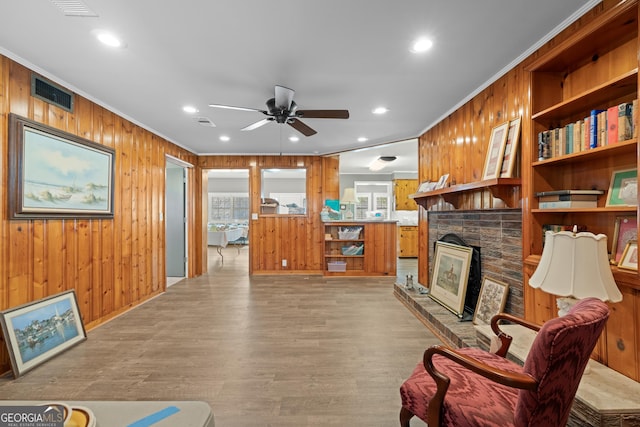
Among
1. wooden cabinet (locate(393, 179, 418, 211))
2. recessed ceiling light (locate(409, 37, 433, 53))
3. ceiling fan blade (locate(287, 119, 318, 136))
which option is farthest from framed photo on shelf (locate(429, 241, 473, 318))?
wooden cabinet (locate(393, 179, 418, 211))

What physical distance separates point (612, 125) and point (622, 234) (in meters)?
0.64

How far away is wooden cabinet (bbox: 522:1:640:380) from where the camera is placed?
1.61 m

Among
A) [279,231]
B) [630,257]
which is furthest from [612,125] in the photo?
[279,231]

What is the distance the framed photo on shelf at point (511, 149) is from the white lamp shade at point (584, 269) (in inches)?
43.8

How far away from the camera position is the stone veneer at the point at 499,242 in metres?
2.40

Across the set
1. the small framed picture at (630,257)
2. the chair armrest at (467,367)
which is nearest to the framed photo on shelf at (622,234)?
the small framed picture at (630,257)

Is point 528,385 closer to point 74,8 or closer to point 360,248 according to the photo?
point 74,8

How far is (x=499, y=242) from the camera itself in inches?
104

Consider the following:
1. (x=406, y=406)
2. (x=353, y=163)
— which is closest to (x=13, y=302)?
(x=406, y=406)

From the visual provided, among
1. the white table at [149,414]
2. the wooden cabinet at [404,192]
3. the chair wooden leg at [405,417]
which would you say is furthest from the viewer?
the wooden cabinet at [404,192]

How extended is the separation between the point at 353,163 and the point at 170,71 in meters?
5.46

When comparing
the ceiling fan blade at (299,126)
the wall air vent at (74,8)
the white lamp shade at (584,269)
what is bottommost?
the white lamp shade at (584,269)

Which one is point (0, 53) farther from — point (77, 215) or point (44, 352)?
point (44, 352)

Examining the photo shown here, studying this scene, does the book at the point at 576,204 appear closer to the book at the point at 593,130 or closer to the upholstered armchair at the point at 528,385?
the book at the point at 593,130
